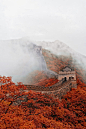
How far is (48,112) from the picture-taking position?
12.3 metres

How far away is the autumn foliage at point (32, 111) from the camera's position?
8691mm

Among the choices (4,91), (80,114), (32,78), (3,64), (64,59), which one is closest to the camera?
(4,91)

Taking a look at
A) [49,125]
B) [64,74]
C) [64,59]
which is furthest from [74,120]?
[64,59]

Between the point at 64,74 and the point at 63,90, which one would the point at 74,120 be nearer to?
the point at 63,90

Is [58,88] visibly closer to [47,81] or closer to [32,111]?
[32,111]

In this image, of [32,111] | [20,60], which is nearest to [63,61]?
[20,60]

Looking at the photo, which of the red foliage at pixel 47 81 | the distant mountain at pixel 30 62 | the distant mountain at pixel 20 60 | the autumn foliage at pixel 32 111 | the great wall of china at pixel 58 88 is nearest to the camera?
the autumn foliage at pixel 32 111

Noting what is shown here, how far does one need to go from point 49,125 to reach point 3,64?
1869cm

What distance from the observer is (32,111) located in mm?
11625

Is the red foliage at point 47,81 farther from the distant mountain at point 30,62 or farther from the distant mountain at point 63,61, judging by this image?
the distant mountain at point 63,61

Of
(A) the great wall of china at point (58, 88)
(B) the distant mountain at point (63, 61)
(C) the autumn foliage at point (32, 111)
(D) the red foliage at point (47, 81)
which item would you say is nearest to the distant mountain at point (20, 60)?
(B) the distant mountain at point (63, 61)

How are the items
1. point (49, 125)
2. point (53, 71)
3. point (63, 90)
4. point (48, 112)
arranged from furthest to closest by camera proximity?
point (53, 71), point (63, 90), point (48, 112), point (49, 125)

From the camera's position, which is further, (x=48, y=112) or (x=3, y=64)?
(x=3, y=64)

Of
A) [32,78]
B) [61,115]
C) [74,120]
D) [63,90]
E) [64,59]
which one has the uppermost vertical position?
[64,59]
